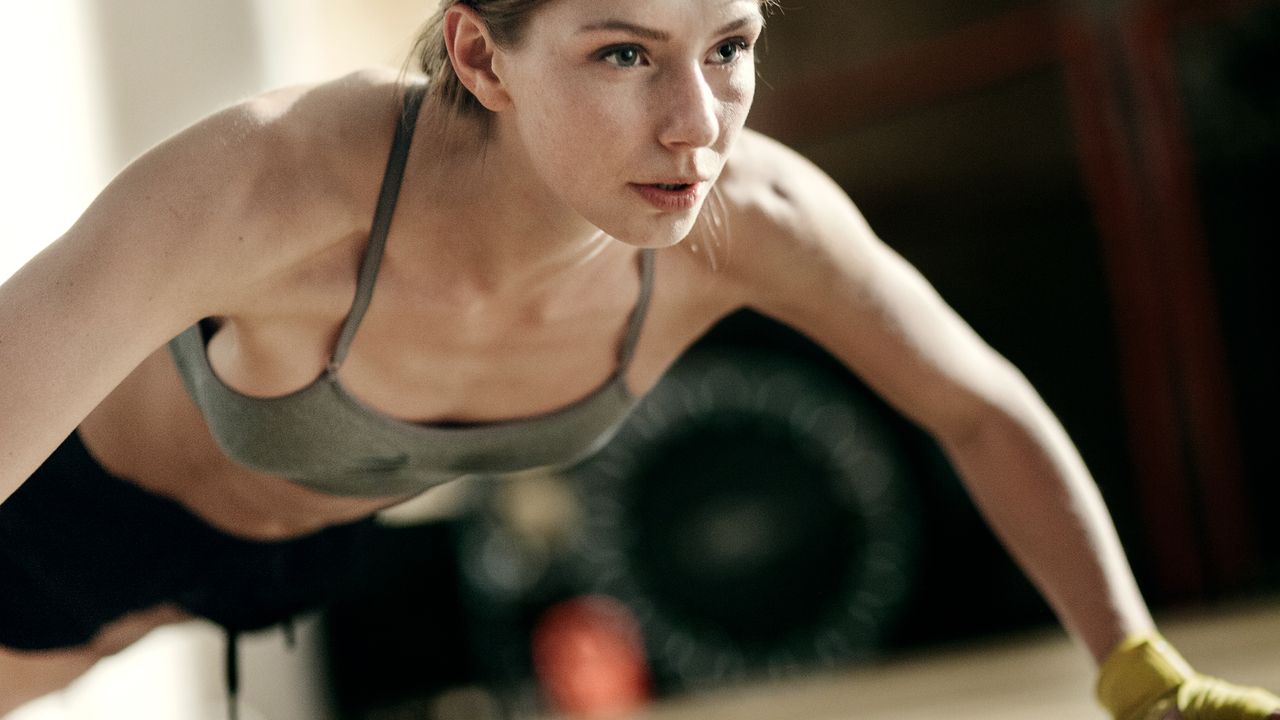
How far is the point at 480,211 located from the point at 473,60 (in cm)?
10

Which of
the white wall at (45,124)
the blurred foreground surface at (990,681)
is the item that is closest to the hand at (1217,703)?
the blurred foreground surface at (990,681)

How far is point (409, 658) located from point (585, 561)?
33 centimetres

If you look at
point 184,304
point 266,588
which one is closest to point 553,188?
point 184,304

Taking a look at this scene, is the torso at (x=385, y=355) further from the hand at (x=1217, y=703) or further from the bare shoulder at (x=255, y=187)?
the hand at (x=1217, y=703)

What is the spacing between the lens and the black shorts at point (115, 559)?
1.01 m

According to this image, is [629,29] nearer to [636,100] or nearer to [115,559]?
[636,100]

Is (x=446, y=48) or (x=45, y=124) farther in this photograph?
(x=45, y=124)

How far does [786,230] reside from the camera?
2.94 feet

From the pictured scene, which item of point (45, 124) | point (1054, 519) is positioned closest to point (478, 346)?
point (1054, 519)

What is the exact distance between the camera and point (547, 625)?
88.3 inches

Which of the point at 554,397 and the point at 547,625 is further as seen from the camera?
the point at 547,625

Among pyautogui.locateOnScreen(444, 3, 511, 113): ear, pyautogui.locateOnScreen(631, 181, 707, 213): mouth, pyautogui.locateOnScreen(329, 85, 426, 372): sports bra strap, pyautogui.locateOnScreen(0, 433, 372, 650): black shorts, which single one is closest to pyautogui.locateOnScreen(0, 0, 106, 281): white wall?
pyautogui.locateOnScreen(0, 433, 372, 650): black shorts

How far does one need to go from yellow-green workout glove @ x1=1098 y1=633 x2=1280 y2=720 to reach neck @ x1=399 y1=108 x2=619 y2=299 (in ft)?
1.45

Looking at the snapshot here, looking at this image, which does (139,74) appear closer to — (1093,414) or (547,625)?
(547,625)
